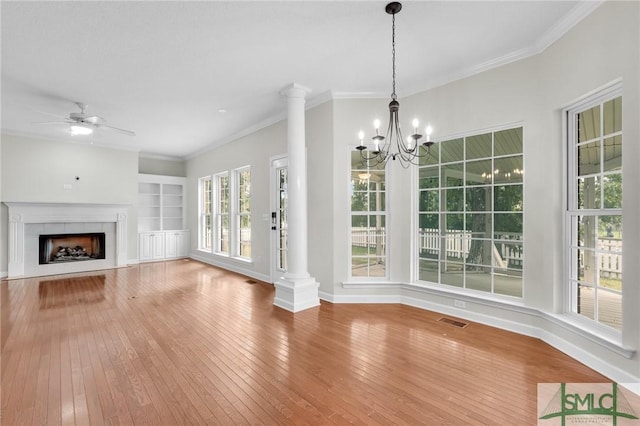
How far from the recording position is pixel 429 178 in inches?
162

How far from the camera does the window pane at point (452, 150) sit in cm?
383

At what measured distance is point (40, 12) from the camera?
8.57 feet

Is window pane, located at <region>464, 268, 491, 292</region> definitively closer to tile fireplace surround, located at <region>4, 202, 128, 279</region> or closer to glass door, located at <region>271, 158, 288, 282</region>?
glass door, located at <region>271, 158, 288, 282</region>

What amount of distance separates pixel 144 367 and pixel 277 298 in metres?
1.96

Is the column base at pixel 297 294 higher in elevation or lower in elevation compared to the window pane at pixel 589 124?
lower

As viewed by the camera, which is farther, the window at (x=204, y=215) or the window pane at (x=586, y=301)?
the window at (x=204, y=215)

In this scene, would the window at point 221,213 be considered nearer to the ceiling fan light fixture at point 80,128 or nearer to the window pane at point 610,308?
the ceiling fan light fixture at point 80,128

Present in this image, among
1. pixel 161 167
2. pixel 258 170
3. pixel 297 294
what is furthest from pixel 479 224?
pixel 161 167

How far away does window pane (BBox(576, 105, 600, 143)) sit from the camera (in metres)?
2.72

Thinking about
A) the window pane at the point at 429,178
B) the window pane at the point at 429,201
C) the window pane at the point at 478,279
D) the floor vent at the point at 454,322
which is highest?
the window pane at the point at 429,178

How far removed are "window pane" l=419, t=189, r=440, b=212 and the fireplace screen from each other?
7388 mm

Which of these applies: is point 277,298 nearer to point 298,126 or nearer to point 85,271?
point 298,126

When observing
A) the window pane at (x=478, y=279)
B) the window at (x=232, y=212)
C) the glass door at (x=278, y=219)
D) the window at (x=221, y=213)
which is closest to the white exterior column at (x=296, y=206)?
the glass door at (x=278, y=219)

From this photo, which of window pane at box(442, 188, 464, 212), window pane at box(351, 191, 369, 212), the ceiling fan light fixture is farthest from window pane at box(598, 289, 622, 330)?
the ceiling fan light fixture
